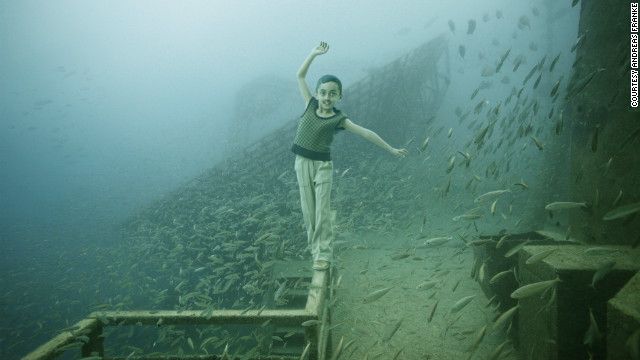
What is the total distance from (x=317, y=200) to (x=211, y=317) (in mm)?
1737

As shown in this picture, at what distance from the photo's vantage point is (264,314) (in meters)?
2.77

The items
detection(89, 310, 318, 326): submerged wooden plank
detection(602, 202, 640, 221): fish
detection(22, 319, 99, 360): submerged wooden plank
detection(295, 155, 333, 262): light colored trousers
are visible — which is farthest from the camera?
detection(295, 155, 333, 262): light colored trousers

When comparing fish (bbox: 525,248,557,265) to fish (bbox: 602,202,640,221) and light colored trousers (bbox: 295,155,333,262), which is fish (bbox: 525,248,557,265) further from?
light colored trousers (bbox: 295,155,333,262)

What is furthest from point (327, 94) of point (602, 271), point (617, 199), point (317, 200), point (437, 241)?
point (617, 199)

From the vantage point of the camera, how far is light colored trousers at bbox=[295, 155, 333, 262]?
3.66m

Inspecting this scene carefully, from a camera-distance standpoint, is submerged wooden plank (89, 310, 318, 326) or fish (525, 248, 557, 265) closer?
Result: fish (525, 248, 557, 265)

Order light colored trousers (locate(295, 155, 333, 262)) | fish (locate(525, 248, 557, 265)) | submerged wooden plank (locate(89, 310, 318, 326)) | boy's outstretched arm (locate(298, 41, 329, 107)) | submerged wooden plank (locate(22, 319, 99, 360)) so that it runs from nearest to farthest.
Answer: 1. submerged wooden plank (locate(22, 319, 99, 360))
2. fish (locate(525, 248, 557, 265))
3. submerged wooden plank (locate(89, 310, 318, 326))
4. boy's outstretched arm (locate(298, 41, 329, 107))
5. light colored trousers (locate(295, 155, 333, 262))

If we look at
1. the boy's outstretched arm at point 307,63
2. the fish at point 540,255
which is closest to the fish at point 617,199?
the fish at point 540,255

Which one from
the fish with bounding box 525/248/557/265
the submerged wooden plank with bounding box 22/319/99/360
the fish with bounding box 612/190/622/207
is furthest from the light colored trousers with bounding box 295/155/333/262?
the fish with bounding box 612/190/622/207

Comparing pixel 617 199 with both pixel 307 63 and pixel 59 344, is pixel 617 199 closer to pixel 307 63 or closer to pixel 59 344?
pixel 307 63

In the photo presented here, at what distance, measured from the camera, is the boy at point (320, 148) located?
3602 mm

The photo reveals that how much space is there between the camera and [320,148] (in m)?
3.66

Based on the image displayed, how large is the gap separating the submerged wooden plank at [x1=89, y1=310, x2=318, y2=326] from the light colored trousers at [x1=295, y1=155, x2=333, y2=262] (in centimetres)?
106

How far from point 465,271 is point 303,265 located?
3566 mm
